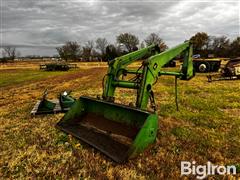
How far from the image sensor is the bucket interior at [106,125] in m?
4.07

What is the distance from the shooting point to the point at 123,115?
447 centimetres

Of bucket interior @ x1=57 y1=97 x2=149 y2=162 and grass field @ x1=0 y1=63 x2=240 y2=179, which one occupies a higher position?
bucket interior @ x1=57 y1=97 x2=149 y2=162

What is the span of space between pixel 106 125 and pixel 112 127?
7.0 inches

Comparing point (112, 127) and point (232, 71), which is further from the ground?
point (232, 71)

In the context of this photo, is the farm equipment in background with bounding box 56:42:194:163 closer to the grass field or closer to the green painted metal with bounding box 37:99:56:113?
the grass field

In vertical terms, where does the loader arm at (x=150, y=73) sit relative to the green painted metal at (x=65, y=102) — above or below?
above

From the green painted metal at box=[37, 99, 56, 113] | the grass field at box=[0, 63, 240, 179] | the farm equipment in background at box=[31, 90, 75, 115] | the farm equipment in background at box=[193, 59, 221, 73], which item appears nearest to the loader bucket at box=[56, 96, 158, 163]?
the grass field at box=[0, 63, 240, 179]

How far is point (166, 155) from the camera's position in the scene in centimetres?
406

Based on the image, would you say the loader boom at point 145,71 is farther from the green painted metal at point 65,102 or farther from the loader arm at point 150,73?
the green painted metal at point 65,102

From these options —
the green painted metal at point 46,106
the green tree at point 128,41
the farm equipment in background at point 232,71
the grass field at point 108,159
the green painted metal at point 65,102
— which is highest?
the green tree at point 128,41

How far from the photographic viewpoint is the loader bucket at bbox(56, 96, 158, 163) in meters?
3.72

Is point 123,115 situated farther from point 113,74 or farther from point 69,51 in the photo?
point 69,51

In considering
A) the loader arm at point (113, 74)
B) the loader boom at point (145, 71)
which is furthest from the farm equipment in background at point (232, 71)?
the loader arm at point (113, 74)

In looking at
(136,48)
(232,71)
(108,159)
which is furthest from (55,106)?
(136,48)
